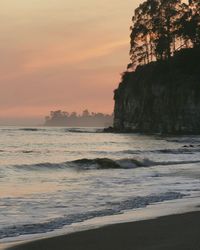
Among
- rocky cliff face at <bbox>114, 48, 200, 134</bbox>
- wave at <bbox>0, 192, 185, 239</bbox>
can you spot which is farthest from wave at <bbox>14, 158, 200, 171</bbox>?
rocky cliff face at <bbox>114, 48, 200, 134</bbox>

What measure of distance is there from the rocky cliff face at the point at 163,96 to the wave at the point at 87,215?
5235 cm

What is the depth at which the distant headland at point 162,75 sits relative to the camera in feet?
215

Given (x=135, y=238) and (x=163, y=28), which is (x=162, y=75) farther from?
(x=135, y=238)

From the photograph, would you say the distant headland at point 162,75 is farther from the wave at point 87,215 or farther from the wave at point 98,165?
Result: the wave at point 87,215

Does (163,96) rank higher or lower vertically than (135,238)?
higher

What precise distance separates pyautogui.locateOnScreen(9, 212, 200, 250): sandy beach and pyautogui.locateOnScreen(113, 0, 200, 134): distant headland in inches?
2202

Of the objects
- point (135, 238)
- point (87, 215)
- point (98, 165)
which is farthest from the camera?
point (98, 165)

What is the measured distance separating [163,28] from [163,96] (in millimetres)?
16071

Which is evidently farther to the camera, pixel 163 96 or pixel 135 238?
pixel 163 96

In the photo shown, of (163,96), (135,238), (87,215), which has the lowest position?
(87,215)

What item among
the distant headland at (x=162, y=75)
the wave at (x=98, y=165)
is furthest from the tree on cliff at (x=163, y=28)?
the wave at (x=98, y=165)

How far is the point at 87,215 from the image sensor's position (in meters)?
8.55

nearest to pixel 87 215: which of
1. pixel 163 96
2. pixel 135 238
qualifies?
pixel 135 238

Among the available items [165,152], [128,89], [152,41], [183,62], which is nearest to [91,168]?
[165,152]
